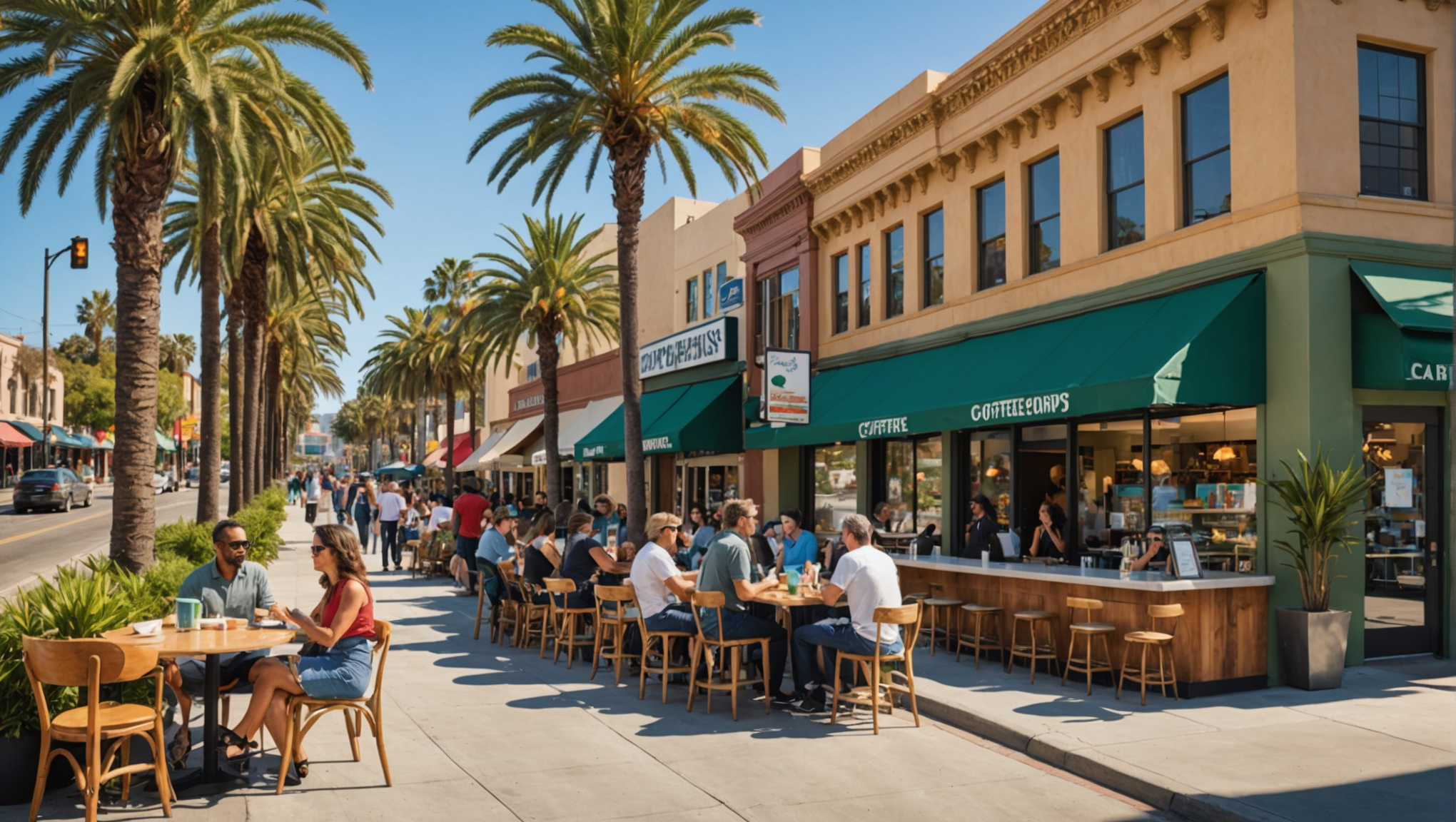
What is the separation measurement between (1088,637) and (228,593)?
313 inches

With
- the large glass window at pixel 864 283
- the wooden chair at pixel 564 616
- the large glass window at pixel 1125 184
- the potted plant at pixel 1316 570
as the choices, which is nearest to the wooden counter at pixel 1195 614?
the potted plant at pixel 1316 570

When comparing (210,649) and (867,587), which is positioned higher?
(867,587)

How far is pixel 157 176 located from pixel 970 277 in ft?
38.3

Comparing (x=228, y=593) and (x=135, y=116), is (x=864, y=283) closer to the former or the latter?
(x=135, y=116)

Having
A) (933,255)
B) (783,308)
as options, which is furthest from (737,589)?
(783,308)

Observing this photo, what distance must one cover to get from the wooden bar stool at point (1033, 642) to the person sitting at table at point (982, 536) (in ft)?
6.34

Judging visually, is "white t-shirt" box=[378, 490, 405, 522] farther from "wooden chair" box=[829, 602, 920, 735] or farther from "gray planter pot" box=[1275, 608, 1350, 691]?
"gray planter pot" box=[1275, 608, 1350, 691]

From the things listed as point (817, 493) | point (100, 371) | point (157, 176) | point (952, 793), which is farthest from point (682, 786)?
point (100, 371)

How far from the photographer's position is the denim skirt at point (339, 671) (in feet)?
22.9

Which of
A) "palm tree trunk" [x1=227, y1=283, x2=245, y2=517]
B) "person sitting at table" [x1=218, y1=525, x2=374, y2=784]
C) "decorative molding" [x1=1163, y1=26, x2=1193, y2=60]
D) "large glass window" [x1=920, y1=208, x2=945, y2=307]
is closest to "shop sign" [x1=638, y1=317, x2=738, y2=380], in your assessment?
"large glass window" [x1=920, y1=208, x2=945, y2=307]

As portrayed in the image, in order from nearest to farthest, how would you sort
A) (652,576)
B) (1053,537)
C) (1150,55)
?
(652,576) < (1150,55) < (1053,537)

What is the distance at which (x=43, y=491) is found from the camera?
39000 millimetres

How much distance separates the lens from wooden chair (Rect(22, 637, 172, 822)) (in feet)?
19.1

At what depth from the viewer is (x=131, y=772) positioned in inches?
243
